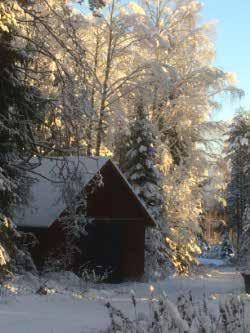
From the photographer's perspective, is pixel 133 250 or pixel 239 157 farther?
pixel 239 157

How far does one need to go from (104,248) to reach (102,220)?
1.47 metres

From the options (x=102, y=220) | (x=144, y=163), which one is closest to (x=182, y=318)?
(x=102, y=220)

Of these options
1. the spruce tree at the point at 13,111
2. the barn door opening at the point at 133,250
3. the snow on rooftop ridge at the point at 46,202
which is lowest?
the barn door opening at the point at 133,250

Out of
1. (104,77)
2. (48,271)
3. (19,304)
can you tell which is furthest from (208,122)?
(19,304)

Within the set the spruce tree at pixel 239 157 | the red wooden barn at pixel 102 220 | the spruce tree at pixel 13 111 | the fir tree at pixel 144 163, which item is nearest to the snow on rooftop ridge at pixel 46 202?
the red wooden barn at pixel 102 220

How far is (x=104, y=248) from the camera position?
24453 mm

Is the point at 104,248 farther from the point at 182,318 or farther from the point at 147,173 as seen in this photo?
the point at 182,318

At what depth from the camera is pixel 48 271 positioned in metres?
20.0

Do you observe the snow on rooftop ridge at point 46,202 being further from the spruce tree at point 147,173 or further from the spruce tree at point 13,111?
the spruce tree at point 13,111

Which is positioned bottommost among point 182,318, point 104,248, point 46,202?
point 104,248

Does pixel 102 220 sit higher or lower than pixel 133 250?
higher

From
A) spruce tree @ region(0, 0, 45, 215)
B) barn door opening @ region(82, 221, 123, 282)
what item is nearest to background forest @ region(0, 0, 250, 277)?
barn door opening @ region(82, 221, 123, 282)

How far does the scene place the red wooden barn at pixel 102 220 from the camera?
21.6 metres

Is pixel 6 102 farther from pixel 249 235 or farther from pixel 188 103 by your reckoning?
pixel 249 235
